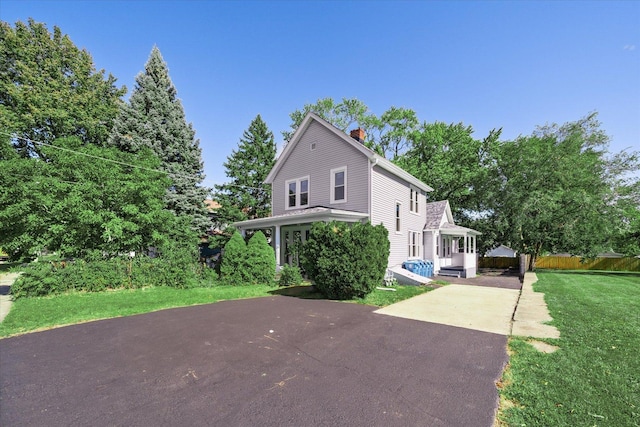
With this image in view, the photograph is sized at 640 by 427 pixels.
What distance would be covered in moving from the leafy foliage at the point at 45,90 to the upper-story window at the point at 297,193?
17013 millimetres

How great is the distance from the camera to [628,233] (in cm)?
2273

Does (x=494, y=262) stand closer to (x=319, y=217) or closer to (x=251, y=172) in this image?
(x=319, y=217)

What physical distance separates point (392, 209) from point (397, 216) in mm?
849

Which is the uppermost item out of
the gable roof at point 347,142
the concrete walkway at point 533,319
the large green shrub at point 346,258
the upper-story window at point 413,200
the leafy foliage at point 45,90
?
the leafy foliage at point 45,90

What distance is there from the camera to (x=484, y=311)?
8031mm

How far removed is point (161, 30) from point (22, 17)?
1748 centimetres

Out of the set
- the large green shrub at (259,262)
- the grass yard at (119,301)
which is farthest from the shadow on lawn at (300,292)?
the large green shrub at (259,262)

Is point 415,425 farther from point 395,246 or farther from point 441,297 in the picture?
point 395,246

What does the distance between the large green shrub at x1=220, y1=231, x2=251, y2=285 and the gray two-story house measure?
2.06 meters

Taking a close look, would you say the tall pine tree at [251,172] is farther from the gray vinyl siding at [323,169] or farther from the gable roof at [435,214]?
the gable roof at [435,214]

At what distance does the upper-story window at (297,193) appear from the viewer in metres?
16.6

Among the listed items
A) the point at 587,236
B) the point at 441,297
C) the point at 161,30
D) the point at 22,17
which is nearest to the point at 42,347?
the point at 441,297

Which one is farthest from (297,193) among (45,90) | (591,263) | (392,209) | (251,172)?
(591,263)

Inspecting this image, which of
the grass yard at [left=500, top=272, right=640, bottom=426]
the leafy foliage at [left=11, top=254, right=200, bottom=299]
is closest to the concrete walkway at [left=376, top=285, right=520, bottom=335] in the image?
the grass yard at [left=500, top=272, right=640, bottom=426]
